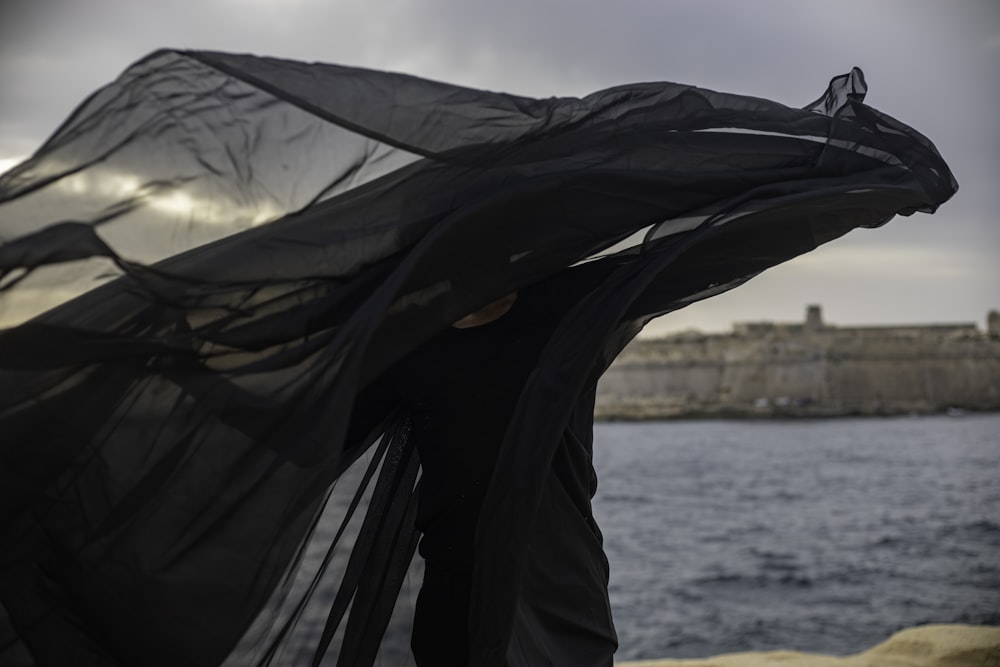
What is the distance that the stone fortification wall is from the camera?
53531 millimetres

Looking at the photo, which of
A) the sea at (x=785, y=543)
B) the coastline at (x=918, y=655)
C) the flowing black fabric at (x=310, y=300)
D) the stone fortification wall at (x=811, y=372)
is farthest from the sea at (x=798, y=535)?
the flowing black fabric at (x=310, y=300)

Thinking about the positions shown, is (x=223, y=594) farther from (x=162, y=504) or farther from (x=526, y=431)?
(x=526, y=431)

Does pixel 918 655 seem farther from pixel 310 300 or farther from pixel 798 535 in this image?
pixel 798 535

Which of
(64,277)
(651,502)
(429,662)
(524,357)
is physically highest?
(64,277)

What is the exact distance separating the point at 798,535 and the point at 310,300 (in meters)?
28.2

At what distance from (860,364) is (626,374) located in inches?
462

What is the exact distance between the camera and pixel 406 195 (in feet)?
5.89

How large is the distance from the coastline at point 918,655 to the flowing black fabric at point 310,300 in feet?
7.98

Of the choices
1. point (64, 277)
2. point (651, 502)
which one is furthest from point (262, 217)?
point (651, 502)

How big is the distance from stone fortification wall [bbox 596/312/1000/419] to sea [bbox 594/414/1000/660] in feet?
5.61

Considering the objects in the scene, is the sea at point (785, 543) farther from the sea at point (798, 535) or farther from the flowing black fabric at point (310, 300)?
the flowing black fabric at point (310, 300)

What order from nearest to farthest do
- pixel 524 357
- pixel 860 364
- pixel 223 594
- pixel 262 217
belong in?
pixel 223 594 < pixel 262 217 < pixel 524 357 < pixel 860 364

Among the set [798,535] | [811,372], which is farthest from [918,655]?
[811,372]

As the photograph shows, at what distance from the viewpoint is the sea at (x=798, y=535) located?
1590 centimetres
